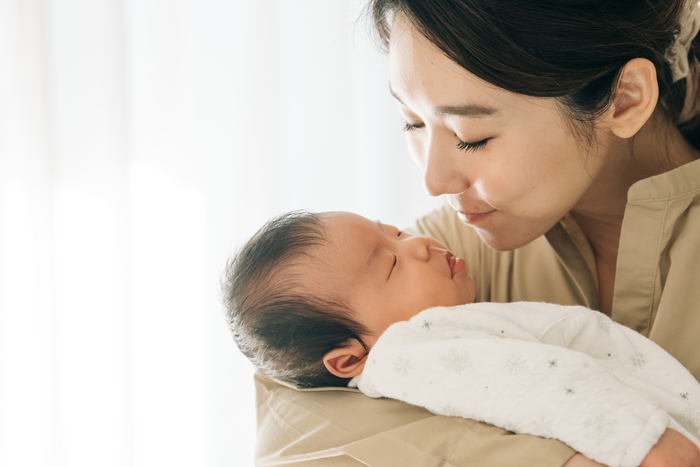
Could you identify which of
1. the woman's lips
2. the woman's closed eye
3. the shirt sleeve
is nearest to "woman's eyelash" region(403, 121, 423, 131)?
the woman's closed eye

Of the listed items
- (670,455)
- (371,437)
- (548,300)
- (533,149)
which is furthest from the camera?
(548,300)

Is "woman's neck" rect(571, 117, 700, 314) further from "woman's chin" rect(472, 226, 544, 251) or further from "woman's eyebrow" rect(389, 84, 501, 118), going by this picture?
"woman's eyebrow" rect(389, 84, 501, 118)

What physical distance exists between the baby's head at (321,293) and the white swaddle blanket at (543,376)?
9 centimetres

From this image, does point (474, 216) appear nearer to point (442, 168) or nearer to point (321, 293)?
point (442, 168)

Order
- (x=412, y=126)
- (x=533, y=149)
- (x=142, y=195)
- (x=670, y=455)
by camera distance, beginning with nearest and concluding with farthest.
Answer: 1. (x=670, y=455)
2. (x=533, y=149)
3. (x=412, y=126)
4. (x=142, y=195)

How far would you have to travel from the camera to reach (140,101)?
190cm

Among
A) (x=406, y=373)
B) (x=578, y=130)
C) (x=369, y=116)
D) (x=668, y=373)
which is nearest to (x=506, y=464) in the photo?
(x=406, y=373)

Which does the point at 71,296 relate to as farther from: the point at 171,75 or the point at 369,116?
the point at 369,116

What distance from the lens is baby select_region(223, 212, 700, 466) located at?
83cm

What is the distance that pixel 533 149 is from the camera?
1064 mm

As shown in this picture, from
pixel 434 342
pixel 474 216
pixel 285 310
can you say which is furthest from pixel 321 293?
pixel 474 216

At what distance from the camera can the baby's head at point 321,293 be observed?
1092 millimetres

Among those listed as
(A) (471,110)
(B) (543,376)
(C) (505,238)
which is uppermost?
(A) (471,110)

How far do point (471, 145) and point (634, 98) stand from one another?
13.9 inches
